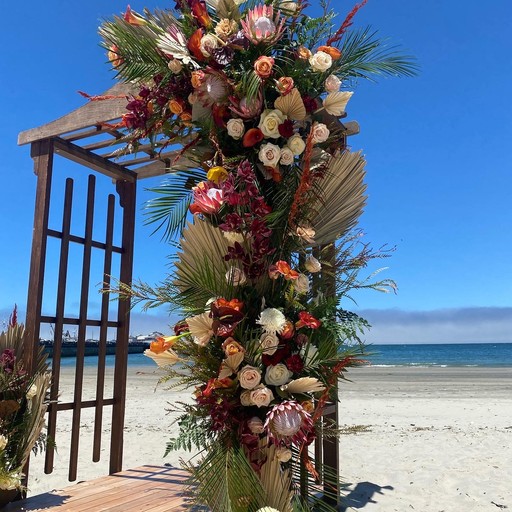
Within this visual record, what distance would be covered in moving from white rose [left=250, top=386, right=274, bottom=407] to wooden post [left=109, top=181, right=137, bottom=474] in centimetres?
299

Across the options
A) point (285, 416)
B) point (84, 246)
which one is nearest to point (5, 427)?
point (84, 246)

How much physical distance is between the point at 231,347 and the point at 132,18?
145 centimetres

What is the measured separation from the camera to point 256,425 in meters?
1.83

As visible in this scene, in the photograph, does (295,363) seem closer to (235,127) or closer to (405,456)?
(235,127)

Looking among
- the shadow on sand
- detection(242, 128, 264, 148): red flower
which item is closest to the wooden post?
the shadow on sand

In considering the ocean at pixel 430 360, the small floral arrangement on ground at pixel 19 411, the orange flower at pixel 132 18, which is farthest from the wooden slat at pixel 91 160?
the ocean at pixel 430 360

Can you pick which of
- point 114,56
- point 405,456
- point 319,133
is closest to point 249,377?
point 319,133

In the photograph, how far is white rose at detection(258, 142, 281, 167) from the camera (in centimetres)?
199

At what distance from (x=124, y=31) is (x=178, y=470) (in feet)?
11.6

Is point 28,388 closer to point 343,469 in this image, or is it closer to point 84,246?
point 84,246

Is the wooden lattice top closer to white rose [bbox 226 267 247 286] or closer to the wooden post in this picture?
the wooden post

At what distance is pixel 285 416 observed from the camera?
175 centimetres

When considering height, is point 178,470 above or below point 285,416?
below

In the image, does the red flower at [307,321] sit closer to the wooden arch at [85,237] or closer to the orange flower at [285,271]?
the orange flower at [285,271]
